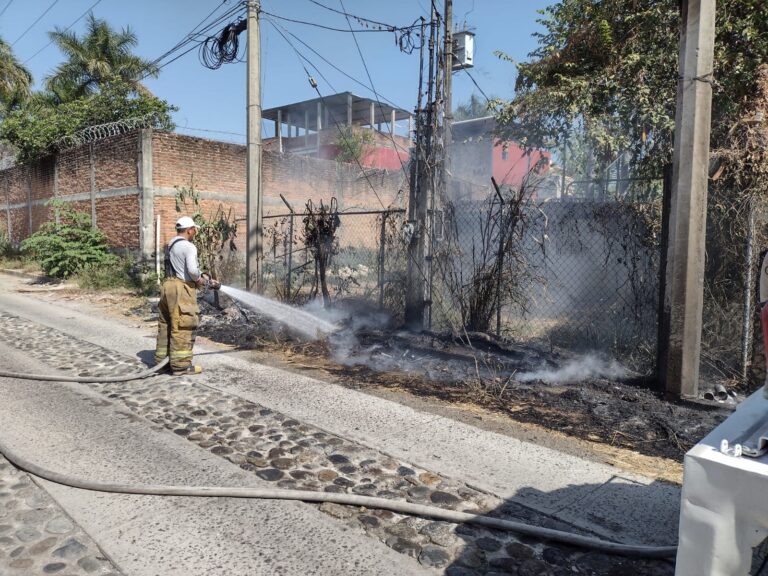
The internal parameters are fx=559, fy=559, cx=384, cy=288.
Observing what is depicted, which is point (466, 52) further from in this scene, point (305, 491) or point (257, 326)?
point (305, 491)

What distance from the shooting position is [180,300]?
6211 millimetres

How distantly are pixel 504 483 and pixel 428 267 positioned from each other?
5098 millimetres

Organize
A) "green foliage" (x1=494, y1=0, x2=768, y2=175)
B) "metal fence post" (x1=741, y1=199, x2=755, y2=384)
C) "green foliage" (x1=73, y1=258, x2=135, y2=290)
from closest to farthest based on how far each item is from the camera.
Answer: "metal fence post" (x1=741, y1=199, x2=755, y2=384) → "green foliage" (x1=494, y1=0, x2=768, y2=175) → "green foliage" (x1=73, y1=258, x2=135, y2=290)

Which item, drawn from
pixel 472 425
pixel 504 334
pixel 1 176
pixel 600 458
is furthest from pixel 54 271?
pixel 600 458

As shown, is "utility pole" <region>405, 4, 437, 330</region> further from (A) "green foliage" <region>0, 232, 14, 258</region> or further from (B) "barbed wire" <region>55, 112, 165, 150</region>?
(A) "green foliage" <region>0, 232, 14, 258</region>

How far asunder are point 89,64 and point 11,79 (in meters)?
3.27

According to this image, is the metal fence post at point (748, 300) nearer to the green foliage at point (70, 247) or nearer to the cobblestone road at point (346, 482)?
the cobblestone road at point (346, 482)

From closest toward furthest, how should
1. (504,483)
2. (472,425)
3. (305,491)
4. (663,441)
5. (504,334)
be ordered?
(305,491) → (504,483) → (663,441) → (472,425) → (504,334)

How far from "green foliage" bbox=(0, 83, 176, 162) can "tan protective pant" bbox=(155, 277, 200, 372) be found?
1624cm

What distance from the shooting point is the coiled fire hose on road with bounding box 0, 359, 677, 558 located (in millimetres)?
2848

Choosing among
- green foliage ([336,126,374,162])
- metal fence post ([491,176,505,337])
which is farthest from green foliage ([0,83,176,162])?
metal fence post ([491,176,505,337])

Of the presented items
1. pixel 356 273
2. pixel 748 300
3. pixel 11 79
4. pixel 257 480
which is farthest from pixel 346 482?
pixel 11 79

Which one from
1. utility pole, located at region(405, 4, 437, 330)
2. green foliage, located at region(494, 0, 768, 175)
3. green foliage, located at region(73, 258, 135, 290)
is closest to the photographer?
green foliage, located at region(494, 0, 768, 175)

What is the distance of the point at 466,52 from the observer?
15945mm
